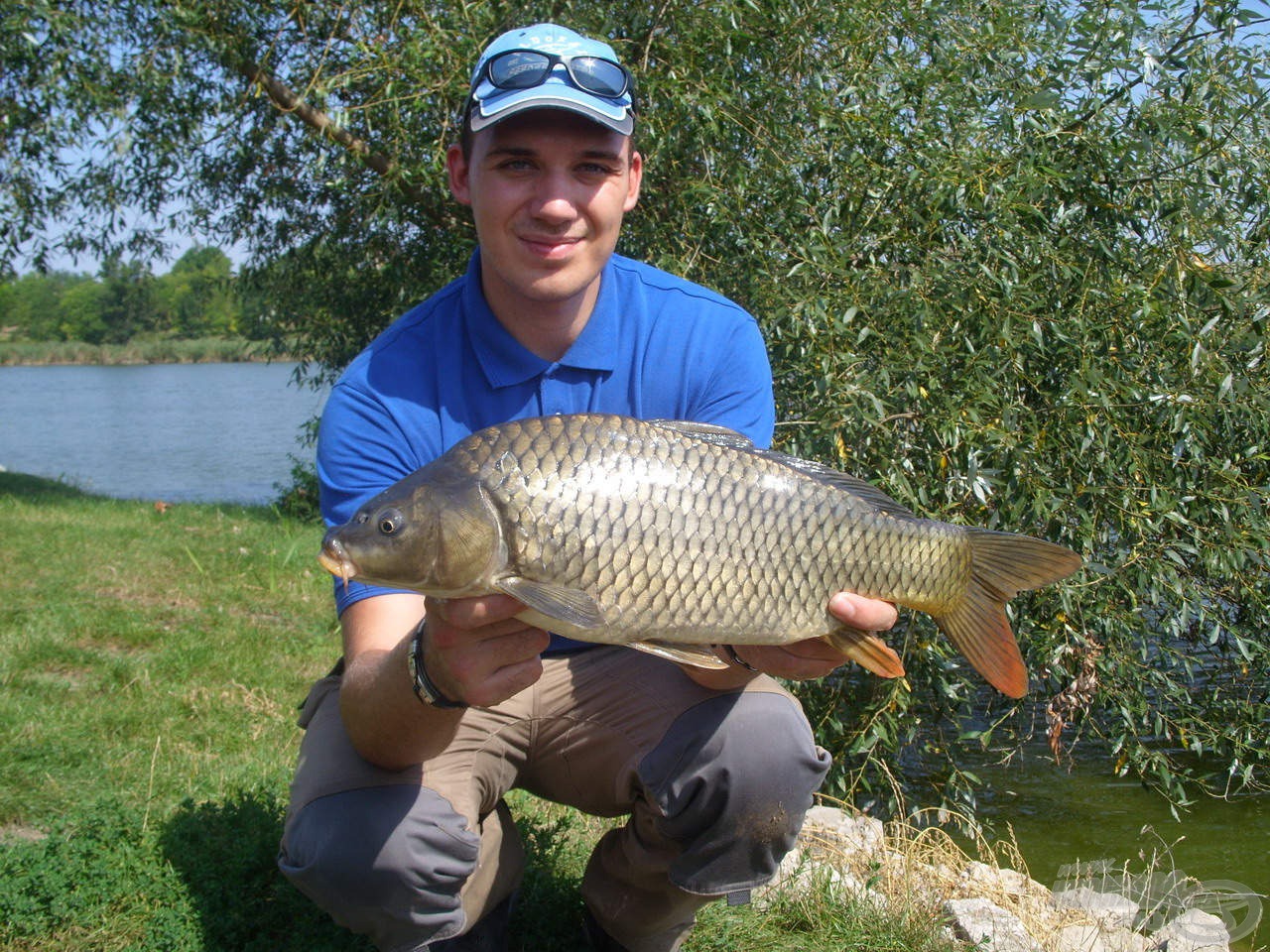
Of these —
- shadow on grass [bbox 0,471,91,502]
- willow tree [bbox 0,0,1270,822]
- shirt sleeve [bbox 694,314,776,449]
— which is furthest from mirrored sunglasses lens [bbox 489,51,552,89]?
shadow on grass [bbox 0,471,91,502]

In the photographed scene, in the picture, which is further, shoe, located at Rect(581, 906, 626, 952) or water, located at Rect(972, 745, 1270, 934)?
water, located at Rect(972, 745, 1270, 934)

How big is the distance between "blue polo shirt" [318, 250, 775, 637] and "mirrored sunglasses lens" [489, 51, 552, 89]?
1.11 feet

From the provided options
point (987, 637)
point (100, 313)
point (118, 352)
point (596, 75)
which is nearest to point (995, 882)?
point (987, 637)

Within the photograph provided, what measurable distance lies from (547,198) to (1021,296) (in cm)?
173

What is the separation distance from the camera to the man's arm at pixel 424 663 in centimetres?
156

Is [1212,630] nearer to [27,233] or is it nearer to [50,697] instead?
[50,697]

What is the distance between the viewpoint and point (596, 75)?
6.38 feet

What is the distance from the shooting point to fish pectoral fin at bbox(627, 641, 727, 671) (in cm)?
158

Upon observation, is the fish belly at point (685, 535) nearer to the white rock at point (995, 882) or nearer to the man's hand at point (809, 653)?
the man's hand at point (809, 653)

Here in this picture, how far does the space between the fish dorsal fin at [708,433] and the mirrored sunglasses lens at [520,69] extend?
2.15 ft

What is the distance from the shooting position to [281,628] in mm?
4184

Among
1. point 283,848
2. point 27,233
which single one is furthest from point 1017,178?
point 27,233

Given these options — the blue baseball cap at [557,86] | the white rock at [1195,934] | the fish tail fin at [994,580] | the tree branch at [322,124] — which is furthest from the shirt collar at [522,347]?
the tree branch at [322,124]

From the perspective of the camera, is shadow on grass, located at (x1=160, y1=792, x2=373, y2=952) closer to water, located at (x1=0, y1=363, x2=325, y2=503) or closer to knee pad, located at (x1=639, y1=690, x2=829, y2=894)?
knee pad, located at (x1=639, y1=690, x2=829, y2=894)
